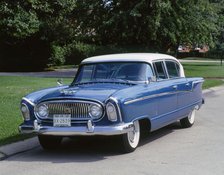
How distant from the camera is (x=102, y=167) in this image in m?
7.10

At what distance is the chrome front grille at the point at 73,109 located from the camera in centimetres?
771

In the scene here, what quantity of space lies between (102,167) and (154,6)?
22.1m

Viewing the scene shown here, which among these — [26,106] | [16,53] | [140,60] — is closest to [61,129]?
[26,106]

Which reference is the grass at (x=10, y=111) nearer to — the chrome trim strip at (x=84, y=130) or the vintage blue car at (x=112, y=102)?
the vintage blue car at (x=112, y=102)

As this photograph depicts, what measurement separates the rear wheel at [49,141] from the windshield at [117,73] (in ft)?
4.09

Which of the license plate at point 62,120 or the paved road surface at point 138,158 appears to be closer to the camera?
the paved road surface at point 138,158

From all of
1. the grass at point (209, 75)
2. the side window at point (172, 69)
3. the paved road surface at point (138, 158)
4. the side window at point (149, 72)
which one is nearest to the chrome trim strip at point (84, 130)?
the paved road surface at point (138, 158)

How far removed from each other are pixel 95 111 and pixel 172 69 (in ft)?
10.00

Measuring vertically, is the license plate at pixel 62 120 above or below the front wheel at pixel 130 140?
above

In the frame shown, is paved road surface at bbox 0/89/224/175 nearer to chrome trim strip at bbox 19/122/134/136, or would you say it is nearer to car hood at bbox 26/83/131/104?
chrome trim strip at bbox 19/122/134/136

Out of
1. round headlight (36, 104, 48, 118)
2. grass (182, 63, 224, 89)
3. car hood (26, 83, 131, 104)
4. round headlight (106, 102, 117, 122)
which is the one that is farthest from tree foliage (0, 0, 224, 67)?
round headlight (106, 102, 117, 122)

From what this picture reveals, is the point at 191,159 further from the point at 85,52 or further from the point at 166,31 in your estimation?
the point at 85,52

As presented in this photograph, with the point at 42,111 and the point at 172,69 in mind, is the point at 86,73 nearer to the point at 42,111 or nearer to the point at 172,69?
the point at 42,111

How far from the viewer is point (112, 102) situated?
7535mm
